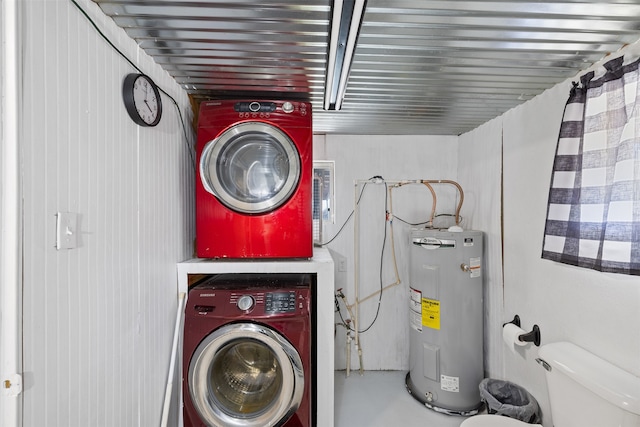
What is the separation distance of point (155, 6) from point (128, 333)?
1.35 m

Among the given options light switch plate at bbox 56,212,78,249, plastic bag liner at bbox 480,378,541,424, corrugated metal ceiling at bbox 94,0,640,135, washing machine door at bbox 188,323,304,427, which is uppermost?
corrugated metal ceiling at bbox 94,0,640,135

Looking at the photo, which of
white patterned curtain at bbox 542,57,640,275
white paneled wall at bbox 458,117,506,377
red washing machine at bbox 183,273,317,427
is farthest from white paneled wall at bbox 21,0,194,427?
white paneled wall at bbox 458,117,506,377

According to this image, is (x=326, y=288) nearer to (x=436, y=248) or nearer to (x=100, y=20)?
(x=436, y=248)

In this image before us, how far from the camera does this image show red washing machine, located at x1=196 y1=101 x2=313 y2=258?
192 centimetres

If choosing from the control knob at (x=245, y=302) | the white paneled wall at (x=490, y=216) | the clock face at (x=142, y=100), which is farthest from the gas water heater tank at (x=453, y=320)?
the clock face at (x=142, y=100)

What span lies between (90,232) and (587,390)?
85.7 inches

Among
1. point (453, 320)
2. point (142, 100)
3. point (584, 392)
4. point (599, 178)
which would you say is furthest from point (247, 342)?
point (599, 178)

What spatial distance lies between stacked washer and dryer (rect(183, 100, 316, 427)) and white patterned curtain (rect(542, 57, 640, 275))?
1.37 metres

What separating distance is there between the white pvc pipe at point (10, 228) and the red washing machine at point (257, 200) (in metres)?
1.09

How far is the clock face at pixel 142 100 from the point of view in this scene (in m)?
1.33

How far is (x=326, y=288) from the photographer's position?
73.5 inches

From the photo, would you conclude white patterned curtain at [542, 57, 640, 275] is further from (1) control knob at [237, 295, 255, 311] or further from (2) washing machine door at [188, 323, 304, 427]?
(1) control knob at [237, 295, 255, 311]

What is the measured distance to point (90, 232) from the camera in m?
1.13

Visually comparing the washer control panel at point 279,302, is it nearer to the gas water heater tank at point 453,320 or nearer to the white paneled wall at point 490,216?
the gas water heater tank at point 453,320
